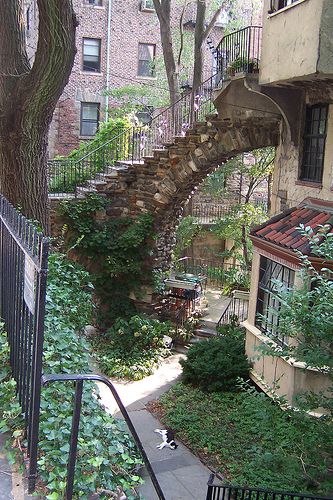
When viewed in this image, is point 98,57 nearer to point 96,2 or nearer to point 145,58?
point 145,58

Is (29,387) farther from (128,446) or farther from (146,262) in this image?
(146,262)

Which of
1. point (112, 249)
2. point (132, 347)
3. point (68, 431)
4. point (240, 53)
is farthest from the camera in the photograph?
point (112, 249)

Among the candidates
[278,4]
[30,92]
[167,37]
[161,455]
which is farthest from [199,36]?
[161,455]

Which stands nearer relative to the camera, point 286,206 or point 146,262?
point 286,206

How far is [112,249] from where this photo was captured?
14.7 metres

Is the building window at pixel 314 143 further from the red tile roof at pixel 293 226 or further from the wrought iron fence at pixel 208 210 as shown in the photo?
the wrought iron fence at pixel 208 210

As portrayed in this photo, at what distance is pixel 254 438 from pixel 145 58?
2220 centimetres

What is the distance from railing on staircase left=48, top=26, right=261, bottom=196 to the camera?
13.3 meters

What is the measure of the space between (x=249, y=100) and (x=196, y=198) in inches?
595

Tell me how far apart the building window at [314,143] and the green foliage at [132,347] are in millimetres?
5790

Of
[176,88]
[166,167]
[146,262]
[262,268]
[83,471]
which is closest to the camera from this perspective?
[83,471]

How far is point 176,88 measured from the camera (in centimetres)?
1861

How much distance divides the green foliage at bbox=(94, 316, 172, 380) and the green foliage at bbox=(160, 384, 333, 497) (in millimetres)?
1658

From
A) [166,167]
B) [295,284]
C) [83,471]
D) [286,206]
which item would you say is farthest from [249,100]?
[83,471]
